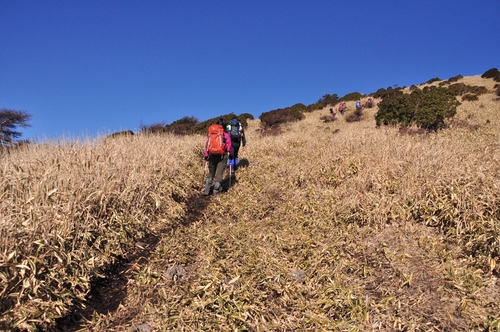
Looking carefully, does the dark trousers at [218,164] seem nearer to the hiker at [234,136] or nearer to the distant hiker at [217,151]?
the distant hiker at [217,151]

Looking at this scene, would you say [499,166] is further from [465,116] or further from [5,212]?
[465,116]

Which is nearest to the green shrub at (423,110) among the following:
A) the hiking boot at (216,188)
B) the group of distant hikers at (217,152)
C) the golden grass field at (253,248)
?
the golden grass field at (253,248)

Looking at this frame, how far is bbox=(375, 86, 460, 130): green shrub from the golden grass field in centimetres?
616

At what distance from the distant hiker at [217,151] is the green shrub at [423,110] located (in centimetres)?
981

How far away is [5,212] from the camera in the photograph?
3555 mm

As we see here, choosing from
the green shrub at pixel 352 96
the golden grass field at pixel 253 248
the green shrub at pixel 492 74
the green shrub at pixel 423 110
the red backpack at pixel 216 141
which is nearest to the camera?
the golden grass field at pixel 253 248

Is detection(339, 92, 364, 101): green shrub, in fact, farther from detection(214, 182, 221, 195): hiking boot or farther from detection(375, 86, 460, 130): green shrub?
detection(214, 182, 221, 195): hiking boot

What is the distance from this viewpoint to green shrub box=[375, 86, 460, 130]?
12.3 meters

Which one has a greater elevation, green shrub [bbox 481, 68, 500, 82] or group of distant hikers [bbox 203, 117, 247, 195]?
green shrub [bbox 481, 68, 500, 82]

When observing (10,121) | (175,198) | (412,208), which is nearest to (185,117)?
(10,121)

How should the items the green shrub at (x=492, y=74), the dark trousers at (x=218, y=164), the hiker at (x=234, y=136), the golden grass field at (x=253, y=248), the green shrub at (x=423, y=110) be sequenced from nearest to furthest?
the golden grass field at (x=253, y=248), the dark trousers at (x=218, y=164), the hiker at (x=234, y=136), the green shrub at (x=423, y=110), the green shrub at (x=492, y=74)

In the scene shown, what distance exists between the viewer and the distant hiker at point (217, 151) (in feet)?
24.1

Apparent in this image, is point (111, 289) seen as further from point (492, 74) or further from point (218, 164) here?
point (492, 74)

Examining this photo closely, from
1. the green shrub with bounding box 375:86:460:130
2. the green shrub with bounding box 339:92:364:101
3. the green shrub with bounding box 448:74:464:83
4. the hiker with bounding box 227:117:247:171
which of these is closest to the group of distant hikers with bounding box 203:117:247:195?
the hiker with bounding box 227:117:247:171
